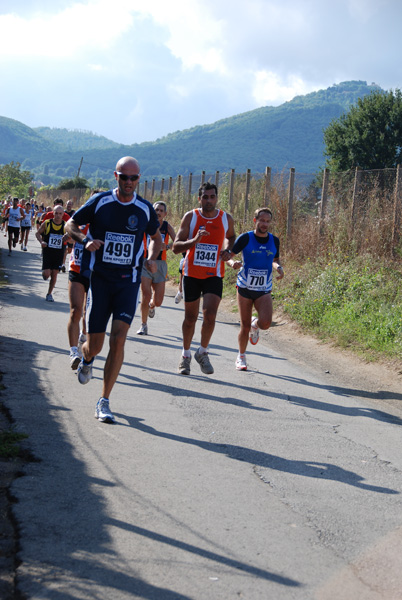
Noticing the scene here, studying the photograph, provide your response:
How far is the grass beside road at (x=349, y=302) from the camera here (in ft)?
38.9

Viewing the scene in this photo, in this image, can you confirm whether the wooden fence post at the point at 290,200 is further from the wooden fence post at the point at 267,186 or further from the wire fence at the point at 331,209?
the wooden fence post at the point at 267,186

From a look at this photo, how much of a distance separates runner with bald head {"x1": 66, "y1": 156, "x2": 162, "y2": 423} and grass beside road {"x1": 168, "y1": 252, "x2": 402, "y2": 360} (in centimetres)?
542

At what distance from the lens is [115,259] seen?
21.4ft

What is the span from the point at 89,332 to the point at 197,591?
11.6 ft

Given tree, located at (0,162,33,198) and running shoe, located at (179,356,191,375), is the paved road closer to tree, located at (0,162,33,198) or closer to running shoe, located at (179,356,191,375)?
running shoe, located at (179,356,191,375)

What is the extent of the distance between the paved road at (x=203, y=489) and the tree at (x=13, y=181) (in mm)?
21122

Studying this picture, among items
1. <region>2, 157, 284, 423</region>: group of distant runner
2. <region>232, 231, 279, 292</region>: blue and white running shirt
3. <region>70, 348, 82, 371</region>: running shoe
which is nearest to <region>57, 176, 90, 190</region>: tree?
<region>2, 157, 284, 423</region>: group of distant runner

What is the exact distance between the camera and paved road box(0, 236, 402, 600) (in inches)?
142

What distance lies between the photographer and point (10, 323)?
11789 millimetres

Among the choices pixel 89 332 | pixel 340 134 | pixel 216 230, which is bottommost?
pixel 89 332

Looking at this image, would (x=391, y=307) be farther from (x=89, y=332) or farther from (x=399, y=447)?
(x=89, y=332)

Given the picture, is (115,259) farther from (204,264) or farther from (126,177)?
(204,264)

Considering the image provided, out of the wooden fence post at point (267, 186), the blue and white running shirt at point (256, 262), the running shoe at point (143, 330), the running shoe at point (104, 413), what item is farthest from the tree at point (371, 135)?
the running shoe at point (104, 413)

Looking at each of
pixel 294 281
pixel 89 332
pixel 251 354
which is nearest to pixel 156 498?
pixel 89 332
